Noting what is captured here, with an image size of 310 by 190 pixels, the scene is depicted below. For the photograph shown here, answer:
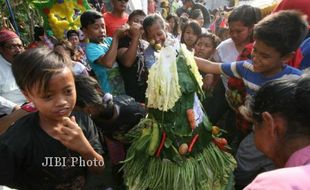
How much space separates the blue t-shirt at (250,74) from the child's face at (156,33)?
2.66 ft

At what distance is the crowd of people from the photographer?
3.71ft

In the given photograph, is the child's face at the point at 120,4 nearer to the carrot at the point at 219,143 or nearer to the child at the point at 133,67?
the child at the point at 133,67

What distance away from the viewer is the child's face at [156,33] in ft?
9.42

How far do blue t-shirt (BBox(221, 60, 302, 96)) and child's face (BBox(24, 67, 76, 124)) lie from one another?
3.98ft

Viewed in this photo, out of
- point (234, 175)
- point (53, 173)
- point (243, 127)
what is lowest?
point (234, 175)

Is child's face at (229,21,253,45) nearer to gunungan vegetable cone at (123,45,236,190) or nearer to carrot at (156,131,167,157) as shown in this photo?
gunungan vegetable cone at (123,45,236,190)

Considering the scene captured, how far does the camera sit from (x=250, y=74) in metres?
2.12

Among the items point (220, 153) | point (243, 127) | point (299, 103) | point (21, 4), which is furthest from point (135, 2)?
point (299, 103)

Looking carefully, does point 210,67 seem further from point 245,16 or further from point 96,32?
point 96,32

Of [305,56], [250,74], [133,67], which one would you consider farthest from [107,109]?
[305,56]

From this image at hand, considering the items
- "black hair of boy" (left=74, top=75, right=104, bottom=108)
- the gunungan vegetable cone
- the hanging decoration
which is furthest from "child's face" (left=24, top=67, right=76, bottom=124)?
the hanging decoration

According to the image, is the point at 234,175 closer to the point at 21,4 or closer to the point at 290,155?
the point at 290,155

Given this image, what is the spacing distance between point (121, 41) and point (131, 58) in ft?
0.97

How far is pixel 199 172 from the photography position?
1847 mm
